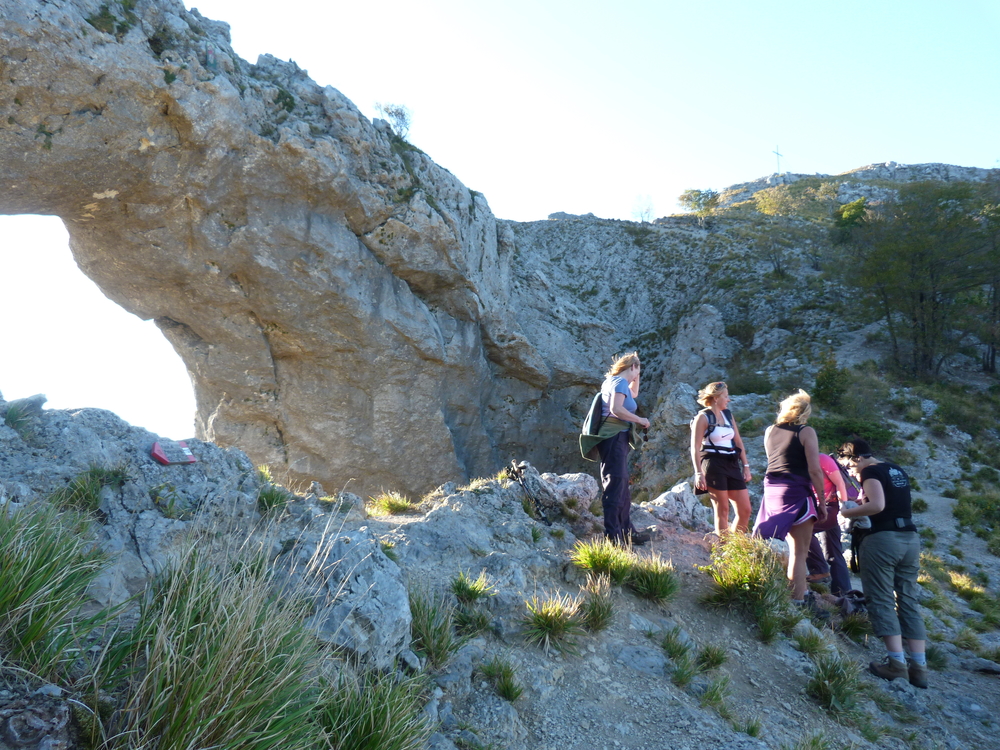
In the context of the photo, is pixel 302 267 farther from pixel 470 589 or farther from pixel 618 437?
pixel 470 589

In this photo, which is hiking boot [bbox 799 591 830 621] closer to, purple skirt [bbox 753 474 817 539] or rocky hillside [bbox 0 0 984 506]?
purple skirt [bbox 753 474 817 539]

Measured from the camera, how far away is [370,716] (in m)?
3.03

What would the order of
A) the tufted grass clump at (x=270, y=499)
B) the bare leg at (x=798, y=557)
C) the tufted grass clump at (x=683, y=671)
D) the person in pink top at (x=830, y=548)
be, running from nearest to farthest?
the tufted grass clump at (x=683, y=671) → the tufted grass clump at (x=270, y=499) → the bare leg at (x=798, y=557) → the person in pink top at (x=830, y=548)

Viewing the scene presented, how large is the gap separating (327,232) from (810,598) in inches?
408

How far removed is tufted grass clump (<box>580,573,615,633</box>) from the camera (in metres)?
5.05

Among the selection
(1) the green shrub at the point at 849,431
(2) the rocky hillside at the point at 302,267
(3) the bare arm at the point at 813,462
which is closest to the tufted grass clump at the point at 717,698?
(3) the bare arm at the point at 813,462

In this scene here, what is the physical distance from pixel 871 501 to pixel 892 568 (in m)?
0.67

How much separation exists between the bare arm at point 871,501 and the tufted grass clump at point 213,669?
498 cm

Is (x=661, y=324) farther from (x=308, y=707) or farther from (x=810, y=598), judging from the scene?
(x=308, y=707)

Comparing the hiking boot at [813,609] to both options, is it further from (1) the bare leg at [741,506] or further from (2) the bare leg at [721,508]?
(2) the bare leg at [721,508]

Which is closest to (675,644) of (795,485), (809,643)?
(809,643)

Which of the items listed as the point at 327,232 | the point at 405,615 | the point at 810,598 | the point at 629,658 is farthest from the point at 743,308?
the point at 405,615

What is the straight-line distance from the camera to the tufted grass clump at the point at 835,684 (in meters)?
4.80

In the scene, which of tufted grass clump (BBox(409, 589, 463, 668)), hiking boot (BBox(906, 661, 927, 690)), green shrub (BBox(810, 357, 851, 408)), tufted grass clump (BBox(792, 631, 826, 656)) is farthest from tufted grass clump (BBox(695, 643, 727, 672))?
green shrub (BBox(810, 357, 851, 408))
